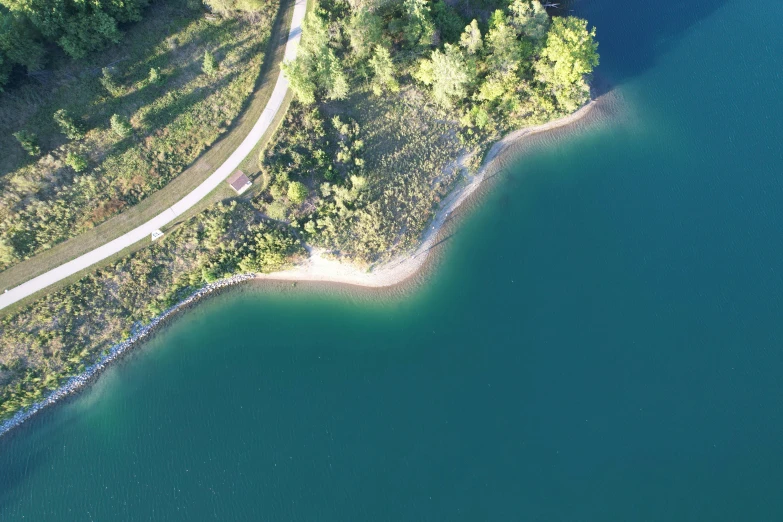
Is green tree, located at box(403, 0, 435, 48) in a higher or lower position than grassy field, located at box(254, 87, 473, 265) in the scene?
higher

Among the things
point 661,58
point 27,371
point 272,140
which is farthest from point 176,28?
point 661,58

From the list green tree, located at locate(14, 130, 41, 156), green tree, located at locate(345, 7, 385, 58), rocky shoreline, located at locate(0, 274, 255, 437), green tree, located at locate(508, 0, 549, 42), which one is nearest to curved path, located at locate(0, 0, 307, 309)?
green tree, located at locate(345, 7, 385, 58)

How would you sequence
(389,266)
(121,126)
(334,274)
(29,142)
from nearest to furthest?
(29,142) → (121,126) → (334,274) → (389,266)

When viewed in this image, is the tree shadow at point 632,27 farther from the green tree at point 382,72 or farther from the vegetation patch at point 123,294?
the vegetation patch at point 123,294

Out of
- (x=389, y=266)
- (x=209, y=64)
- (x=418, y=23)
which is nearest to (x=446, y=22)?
(x=418, y=23)

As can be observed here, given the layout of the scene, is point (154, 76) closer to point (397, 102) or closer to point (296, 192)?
point (296, 192)

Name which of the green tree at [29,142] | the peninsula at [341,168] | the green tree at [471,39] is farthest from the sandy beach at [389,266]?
the green tree at [29,142]

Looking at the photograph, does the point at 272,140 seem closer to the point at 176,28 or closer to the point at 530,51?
the point at 176,28

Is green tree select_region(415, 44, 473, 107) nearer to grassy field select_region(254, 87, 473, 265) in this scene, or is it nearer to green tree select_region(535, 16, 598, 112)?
grassy field select_region(254, 87, 473, 265)
